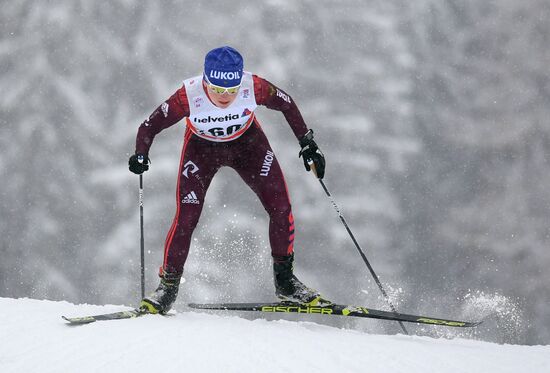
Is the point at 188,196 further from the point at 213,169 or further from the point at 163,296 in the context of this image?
the point at 163,296

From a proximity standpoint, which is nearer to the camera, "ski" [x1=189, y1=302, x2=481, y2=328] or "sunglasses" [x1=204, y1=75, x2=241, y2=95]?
"sunglasses" [x1=204, y1=75, x2=241, y2=95]

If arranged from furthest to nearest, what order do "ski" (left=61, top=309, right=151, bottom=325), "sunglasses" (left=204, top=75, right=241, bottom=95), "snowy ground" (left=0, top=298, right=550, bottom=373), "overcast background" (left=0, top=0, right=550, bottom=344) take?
"overcast background" (left=0, top=0, right=550, bottom=344) → "sunglasses" (left=204, top=75, right=241, bottom=95) → "ski" (left=61, top=309, right=151, bottom=325) → "snowy ground" (left=0, top=298, right=550, bottom=373)

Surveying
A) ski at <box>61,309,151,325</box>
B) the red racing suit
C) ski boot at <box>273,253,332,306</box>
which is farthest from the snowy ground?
the red racing suit

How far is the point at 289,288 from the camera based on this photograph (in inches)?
211

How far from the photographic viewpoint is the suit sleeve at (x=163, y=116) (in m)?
4.96

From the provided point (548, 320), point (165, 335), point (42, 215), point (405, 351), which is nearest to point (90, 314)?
point (165, 335)

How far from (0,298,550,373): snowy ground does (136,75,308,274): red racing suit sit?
66cm

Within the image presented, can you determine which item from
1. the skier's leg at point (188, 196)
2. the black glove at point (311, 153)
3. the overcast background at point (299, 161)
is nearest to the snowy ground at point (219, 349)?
the skier's leg at point (188, 196)

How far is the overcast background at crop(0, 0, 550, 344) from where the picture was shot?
1978cm

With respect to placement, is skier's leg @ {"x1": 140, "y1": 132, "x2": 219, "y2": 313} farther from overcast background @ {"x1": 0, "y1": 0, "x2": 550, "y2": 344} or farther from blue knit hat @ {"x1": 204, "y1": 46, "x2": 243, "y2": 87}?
overcast background @ {"x1": 0, "y1": 0, "x2": 550, "y2": 344}

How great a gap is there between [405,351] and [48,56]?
754 inches

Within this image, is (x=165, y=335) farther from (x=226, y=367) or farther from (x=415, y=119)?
(x=415, y=119)

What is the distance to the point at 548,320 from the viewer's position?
62.3 feet

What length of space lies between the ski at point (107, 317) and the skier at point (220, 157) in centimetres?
10
